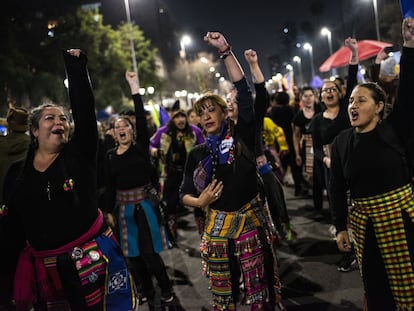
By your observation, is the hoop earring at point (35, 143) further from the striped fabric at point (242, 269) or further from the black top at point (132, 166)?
the black top at point (132, 166)

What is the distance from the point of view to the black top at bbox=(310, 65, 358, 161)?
461 centimetres

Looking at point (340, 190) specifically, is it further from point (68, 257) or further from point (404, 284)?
point (68, 257)

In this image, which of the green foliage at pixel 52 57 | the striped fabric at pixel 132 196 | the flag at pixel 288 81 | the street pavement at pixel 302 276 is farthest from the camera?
the green foliage at pixel 52 57

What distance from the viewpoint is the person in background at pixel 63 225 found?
2.88 m

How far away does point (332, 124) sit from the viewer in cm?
518

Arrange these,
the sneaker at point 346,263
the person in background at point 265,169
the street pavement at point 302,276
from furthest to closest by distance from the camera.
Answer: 1. the sneaker at point 346,263
2. the street pavement at point 302,276
3. the person in background at point 265,169

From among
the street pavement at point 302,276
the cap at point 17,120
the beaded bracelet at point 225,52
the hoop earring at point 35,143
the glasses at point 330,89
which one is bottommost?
the street pavement at point 302,276

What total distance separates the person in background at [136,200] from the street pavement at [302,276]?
1.27 feet

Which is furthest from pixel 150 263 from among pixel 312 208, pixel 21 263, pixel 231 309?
pixel 312 208

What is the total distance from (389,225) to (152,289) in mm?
3054

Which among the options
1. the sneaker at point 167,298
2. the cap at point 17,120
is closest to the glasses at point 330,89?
the sneaker at point 167,298

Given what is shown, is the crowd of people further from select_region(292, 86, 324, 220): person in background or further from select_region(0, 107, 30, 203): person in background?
select_region(292, 86, 324, 220): person in background

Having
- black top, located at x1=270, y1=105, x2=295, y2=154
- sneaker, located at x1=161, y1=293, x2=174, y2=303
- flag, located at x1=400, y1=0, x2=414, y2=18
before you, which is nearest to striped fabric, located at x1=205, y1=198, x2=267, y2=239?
sneaker, located at x1=161, y1=293, x2=174, y2=303

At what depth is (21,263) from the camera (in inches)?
117
